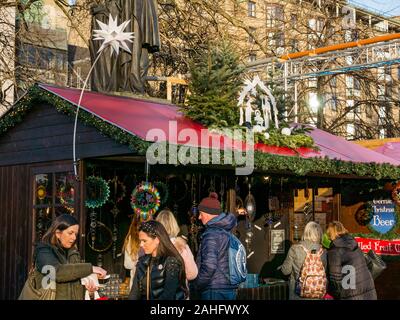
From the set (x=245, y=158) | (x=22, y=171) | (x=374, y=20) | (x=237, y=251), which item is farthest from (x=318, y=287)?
(x=374, y=20)

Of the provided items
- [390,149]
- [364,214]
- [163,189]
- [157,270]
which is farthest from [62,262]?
[390,149]

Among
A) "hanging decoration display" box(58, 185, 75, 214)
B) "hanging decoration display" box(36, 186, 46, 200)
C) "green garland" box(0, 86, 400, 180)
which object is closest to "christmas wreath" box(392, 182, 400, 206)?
"green garland" box(0, 86, 400, 180)

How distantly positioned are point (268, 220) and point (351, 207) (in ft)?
5.84

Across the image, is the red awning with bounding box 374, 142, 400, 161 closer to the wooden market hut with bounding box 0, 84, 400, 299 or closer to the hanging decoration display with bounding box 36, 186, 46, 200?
the wooden market hut with bounding box 0, 84, 400, 299

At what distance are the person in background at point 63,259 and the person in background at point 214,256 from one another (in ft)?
3.71

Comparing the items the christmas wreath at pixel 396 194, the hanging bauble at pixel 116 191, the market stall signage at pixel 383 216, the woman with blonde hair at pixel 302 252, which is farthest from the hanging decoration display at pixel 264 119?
the market stall signage at pixel 383 216

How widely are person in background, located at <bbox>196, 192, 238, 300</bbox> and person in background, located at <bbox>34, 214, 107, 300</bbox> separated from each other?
1132 millimetres

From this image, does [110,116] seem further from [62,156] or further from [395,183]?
[395,183]

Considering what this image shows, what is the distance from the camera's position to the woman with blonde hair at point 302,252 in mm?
7645

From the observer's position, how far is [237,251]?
640 cm

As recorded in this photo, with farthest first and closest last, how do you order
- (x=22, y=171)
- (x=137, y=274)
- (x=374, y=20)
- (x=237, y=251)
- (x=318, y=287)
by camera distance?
(x=374, y=20) < (x=22, y=171) < (x=318, y=287) < (x=237, y=251) < (x=137, y=274)

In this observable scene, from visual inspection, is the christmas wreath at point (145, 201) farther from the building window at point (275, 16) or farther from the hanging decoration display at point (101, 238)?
the building window at point (275, 16)

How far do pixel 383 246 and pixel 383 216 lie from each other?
0.67m

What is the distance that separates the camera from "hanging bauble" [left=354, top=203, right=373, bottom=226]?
1280cm
